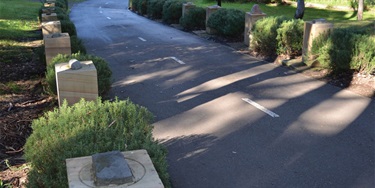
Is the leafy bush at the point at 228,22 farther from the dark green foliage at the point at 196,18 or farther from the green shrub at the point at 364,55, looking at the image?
the green shrub at the point at 364,55

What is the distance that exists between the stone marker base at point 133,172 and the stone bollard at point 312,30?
31.5 feet

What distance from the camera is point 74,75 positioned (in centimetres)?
637

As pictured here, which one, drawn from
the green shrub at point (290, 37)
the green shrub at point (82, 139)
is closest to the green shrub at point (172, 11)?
the green shrub at point (290, 37)

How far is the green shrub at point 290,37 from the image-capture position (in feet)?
43.6

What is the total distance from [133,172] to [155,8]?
2731 centimetres

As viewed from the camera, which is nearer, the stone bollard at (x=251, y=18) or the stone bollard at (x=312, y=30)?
the stone bollard at (x=312, y=30)

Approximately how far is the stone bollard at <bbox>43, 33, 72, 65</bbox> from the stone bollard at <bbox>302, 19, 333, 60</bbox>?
21.9ft

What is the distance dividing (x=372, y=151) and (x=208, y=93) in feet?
13.5

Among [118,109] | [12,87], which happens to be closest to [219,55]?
[12,87]

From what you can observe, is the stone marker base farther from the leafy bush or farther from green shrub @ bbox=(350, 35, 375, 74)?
the leafy bush

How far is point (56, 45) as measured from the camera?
9.42m

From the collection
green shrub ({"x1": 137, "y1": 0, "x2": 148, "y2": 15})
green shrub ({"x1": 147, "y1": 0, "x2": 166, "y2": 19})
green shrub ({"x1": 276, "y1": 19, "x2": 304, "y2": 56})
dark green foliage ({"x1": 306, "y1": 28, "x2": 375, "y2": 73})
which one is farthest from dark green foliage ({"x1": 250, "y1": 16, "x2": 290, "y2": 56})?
green shrub ({"x1": 137, "y1": 0, "x2": 148, "y2": 15})

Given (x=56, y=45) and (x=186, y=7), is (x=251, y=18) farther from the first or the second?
(x=56, y=45)

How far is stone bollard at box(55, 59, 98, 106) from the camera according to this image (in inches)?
250
